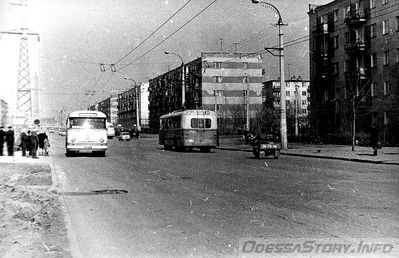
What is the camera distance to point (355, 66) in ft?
153

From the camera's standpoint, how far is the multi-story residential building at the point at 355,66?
41375 mm

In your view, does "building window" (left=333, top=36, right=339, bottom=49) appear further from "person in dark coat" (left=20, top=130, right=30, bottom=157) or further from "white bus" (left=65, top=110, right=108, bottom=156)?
"person in dark coat" (left=20, top=130, right=30, bottom=157)

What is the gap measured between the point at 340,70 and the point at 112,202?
43957 millimetres

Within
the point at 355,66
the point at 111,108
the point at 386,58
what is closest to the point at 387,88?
the point at 386,58

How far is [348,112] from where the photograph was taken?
42.9 metres

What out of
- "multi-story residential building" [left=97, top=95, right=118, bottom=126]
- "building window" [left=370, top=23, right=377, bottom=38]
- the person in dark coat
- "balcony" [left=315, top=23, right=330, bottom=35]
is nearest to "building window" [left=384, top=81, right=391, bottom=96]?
"building window" [left=370, top=23, right=377, bottom=38]

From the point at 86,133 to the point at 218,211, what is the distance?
2010 cm

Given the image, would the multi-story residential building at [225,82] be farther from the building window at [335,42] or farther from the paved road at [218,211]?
the paved road at [218,211]

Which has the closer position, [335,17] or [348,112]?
[348,112]

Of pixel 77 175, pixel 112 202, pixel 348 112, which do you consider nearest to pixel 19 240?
pixel 112 202

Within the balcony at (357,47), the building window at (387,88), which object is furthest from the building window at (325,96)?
the building window at (387,88)

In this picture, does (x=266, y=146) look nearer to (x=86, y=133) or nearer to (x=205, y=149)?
(x=86, y=133)

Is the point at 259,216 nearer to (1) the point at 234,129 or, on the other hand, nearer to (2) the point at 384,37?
(2) the point at 384,37

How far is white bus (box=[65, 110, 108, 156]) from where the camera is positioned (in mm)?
27203
